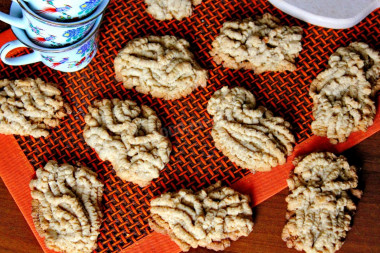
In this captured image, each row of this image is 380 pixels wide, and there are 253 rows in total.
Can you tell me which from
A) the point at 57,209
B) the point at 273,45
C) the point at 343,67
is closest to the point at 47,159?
the point at 57,209

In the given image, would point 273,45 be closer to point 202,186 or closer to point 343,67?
point 343,67

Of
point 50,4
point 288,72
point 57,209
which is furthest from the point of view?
point 288,72

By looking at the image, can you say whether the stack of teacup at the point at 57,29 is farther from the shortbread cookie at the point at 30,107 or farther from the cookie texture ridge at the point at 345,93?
the cookie texture ridge at the point at 345,93

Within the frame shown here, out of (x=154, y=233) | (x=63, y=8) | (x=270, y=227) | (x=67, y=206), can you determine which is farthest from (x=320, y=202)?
(x=63, y=8)

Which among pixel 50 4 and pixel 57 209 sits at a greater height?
pixel 50 4

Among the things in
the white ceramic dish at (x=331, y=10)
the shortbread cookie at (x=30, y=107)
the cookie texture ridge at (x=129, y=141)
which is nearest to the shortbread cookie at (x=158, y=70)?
the cookie texture ridge at (x=129, y=141)

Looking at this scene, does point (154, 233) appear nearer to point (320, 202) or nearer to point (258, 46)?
point (320, 202)

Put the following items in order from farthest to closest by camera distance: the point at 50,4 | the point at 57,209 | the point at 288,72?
the point at 288,72
the point at 57,209
the point at 50,4

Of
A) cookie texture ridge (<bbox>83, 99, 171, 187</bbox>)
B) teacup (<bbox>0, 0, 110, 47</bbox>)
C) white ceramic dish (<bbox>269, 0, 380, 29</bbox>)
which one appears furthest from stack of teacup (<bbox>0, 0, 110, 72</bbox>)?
white ceramic dish (<bbox>269, 0, 380, 29</bbox>)
